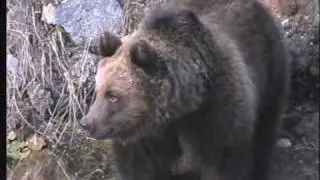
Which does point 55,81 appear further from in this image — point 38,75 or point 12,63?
point 12,63

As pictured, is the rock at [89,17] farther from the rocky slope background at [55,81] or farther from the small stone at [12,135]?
the small stone at [12,135]

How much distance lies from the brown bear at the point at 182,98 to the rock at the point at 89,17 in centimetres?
39

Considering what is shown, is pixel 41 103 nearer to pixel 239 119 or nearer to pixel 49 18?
pixel 49 18

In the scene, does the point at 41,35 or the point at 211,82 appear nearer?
the point at 211,82

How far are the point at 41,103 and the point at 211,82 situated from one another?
92 cm

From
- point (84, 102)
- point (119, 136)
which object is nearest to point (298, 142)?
point (119, 136)

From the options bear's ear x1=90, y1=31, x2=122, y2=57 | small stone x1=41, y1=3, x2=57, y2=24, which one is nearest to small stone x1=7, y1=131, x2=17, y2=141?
small stone x1=41, y1=3, x2=57, y2=24

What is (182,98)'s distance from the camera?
207cm

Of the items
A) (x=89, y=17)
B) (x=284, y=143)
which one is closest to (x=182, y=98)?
(x=284, y=143)

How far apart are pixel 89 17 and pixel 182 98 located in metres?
0.67

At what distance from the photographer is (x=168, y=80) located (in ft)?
6.74

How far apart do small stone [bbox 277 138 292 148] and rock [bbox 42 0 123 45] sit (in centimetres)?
75

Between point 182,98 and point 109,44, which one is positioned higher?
point 109,44

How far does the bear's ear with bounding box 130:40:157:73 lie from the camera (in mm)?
2039
